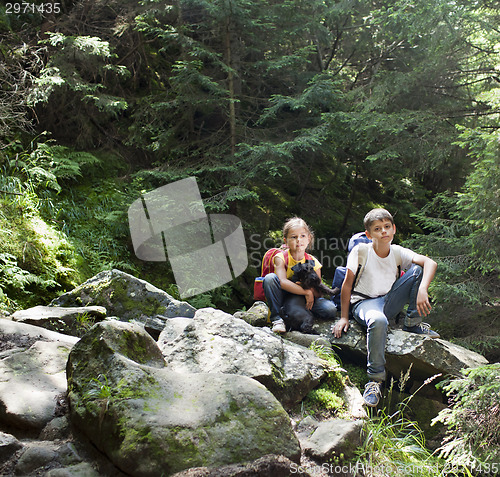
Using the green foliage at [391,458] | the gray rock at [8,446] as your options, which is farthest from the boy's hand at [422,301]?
the gray rock at [8,446]

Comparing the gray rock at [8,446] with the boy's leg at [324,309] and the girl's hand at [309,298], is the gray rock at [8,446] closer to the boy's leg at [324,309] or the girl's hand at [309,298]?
the girl's hand at [309,298]

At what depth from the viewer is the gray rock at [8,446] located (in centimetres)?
220

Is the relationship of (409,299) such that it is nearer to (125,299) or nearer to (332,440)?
(332,440)

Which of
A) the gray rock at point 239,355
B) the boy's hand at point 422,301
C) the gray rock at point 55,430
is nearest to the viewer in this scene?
the gray rock at point 55,430

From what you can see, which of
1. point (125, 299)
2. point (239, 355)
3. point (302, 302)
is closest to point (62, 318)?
point (125, 299)

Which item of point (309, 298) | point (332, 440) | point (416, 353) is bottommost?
point (416, 353)

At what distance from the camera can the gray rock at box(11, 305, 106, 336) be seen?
4.11 m

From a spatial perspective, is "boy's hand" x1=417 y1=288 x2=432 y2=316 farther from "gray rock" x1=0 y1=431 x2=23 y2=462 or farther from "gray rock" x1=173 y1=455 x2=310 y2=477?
"gray rock" x1=0 y1=431 x2=23 y2=462

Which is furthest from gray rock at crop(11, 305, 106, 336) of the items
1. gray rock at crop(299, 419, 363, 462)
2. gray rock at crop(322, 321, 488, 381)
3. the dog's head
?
gray rock at crop(322, 321, 488, 381)

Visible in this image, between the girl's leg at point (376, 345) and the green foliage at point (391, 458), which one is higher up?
the girl's leg at point (376, 345)

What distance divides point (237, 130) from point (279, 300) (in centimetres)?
452

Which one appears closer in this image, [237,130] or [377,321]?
[377,321]

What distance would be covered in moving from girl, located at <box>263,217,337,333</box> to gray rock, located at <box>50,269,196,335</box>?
1.16 metres

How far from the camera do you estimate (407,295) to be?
14.1 feet
